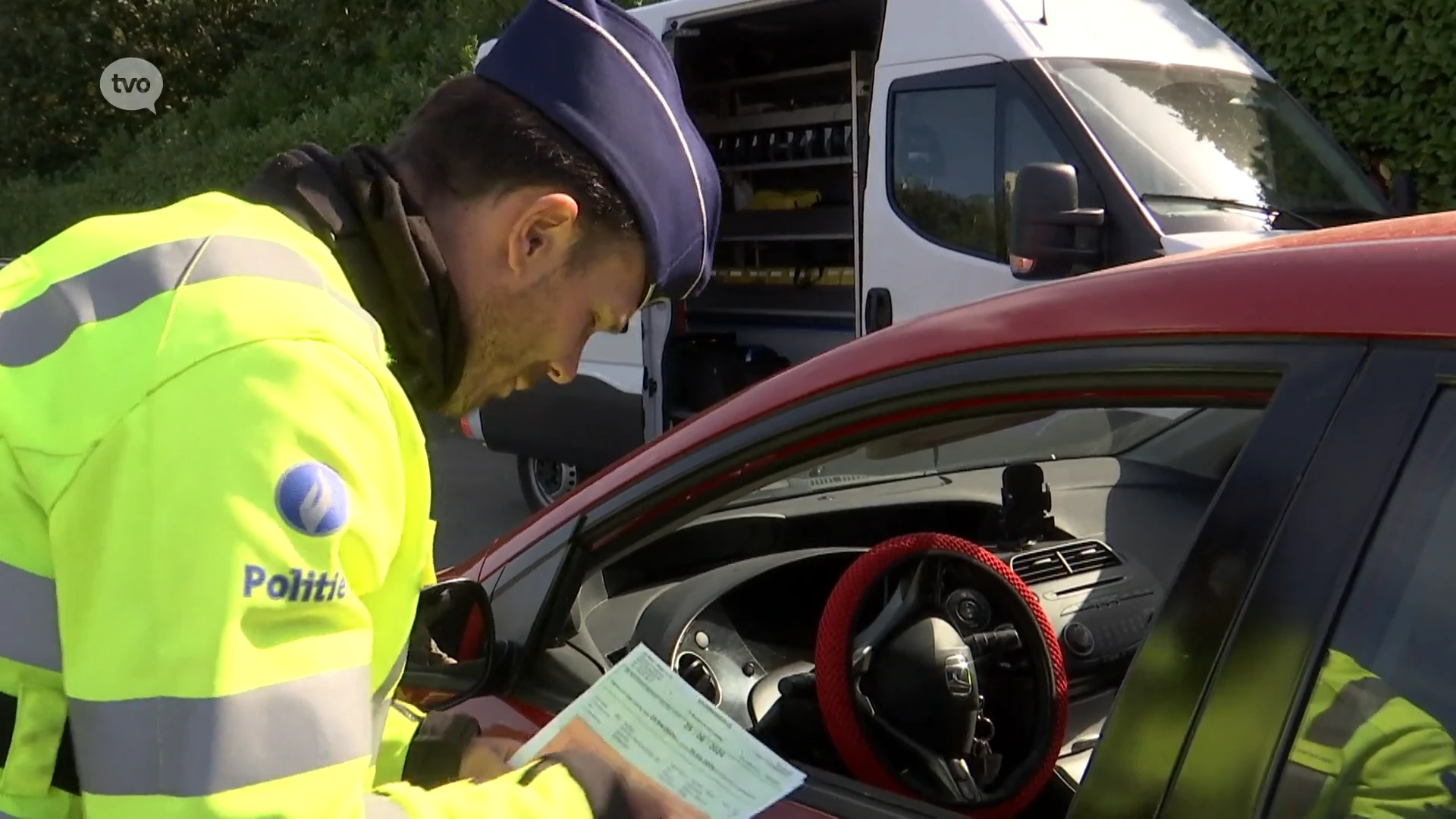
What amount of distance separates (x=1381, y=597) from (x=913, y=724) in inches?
30.2

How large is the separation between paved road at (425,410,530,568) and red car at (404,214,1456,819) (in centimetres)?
340

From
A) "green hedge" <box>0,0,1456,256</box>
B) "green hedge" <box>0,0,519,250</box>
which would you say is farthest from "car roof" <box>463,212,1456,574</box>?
"green hedge" <box>0,0,519,250</box>

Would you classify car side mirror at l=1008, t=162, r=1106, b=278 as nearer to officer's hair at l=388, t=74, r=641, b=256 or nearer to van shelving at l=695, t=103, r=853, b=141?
van shelving at l=695, t=103, r=853, b=141

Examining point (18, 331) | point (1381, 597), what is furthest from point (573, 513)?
point (1381, 597)

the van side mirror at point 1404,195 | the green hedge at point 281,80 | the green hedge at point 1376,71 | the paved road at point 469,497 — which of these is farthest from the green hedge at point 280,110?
the van side mirror at point 1404,195

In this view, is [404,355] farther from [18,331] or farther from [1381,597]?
[1381,597]

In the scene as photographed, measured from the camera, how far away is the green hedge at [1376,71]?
22.0 ft

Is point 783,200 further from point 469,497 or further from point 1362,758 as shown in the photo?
point 1362,758

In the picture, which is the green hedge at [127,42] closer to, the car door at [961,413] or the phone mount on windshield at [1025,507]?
the phone mount on windshield at [1025,507]

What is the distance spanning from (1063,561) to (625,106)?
141 centimetres

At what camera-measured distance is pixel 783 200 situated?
22.3 feet

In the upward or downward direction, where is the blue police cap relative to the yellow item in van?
upward

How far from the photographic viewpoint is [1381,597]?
108 centimetres

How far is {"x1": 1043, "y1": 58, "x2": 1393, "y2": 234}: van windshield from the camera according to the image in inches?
183
